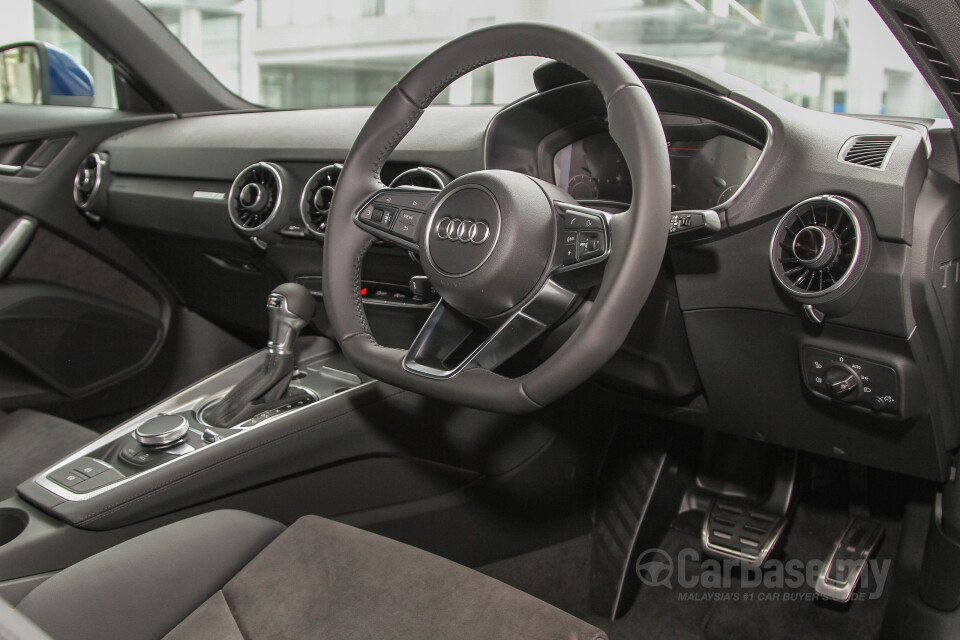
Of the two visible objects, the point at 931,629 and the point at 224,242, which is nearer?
the point at 931,629

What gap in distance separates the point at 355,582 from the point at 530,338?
0.38 meters

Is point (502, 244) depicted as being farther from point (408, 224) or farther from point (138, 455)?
point (138, 455)

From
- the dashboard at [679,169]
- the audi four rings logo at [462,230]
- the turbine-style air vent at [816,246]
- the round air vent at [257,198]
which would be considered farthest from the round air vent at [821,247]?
the round air vent at [257,198]

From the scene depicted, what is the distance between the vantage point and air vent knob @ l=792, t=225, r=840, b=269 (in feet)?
3.86

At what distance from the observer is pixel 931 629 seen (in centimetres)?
146

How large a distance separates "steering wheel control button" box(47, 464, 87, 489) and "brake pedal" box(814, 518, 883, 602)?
146cm

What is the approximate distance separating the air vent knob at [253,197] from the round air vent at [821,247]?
1148 mm

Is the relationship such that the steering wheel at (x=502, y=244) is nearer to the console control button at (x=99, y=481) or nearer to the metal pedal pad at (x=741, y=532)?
the console control button at (x=99, y=481)

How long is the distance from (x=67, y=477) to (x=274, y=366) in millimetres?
444

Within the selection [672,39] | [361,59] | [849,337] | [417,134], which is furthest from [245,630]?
[361,59]

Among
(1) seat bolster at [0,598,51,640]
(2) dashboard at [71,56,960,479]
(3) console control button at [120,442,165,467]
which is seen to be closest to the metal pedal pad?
(2) dashboard at [71,56,960,479]

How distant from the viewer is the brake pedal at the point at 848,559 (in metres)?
1.72

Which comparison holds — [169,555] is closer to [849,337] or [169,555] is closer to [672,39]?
[849,337]

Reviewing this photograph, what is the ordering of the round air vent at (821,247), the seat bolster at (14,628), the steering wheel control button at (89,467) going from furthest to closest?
1. the steering wheel control button at (89,467)
2. the round air vent at (821,247)
3. the seat bolster at (14,628)
